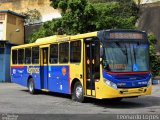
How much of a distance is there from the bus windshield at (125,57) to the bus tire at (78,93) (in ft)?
7.28

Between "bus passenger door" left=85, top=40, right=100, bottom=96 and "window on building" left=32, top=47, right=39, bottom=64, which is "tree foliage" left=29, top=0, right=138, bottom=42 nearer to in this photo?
"window on building" left=32, top=47, right=39, bottom=64

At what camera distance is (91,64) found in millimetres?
16484

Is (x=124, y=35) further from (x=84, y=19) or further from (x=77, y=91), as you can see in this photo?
(x=84, y=19)

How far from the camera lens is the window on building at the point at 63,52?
61.0 feet

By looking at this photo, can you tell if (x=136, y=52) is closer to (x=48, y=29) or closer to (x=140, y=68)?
(x=140, y=68)

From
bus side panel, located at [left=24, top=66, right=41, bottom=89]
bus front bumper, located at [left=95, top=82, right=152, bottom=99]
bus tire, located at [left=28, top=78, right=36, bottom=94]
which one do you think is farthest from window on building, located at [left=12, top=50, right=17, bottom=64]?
bus front bumper, located at [left=95, top=82, right=152, bottom=99]

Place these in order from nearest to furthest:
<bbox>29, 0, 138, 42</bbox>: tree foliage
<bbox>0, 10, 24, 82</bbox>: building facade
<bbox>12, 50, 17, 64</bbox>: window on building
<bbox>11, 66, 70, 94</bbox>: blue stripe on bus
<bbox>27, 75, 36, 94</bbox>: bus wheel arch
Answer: <bbox>11, 66, 70, 94</bbox>: blue stripe on bus → <bbox>27, 75, 36, 94</bbox>: bus wheel arch → <bbox>12, 50, 17, 64</bbox>: window on building → <bbox>29, 0, 138, 42</bbox>: tree foliage → <bbox>0, 10, 24, 82</bbox>: building facade

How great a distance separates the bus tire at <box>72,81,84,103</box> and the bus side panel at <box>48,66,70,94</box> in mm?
597

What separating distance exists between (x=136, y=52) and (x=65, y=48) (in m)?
3.81

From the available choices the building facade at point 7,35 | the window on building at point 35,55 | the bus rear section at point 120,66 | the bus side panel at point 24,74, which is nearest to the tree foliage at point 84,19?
the building facade at point 7,35

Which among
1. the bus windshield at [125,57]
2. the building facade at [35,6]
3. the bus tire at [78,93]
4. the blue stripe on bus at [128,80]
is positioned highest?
the building facade at [35,6]

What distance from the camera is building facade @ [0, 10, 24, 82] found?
39.0m

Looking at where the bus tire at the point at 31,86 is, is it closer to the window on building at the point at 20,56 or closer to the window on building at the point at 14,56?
the window on building at the point at 20,56

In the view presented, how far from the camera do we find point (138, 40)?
16.3 metres
